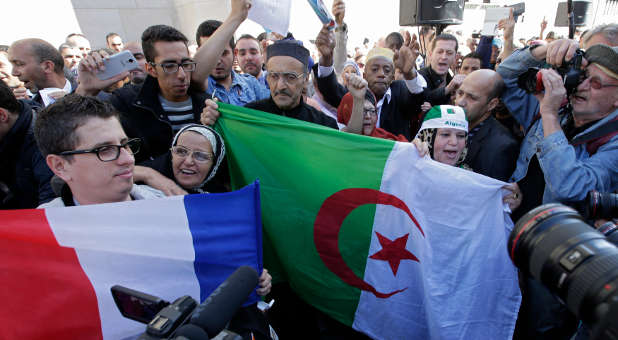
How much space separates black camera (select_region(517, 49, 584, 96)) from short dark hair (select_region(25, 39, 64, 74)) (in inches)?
158

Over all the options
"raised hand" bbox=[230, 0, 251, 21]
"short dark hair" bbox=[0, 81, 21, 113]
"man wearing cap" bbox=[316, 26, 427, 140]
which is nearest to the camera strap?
"man wearing cap" bbox=[316, 26, 427, 140]

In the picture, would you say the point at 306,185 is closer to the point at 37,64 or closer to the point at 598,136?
the point at 598,136

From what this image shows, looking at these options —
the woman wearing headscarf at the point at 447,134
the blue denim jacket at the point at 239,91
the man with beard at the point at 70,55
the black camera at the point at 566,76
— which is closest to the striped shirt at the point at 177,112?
the blue denim jacket at the point at 239,91

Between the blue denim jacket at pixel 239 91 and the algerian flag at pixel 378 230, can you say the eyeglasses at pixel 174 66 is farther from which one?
the blue denim jacket at pixel 239 91

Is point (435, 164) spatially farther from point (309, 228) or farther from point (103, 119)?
point (103, 119)

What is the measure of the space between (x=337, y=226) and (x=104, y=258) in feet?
4.23

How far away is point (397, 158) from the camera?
6.84 ft

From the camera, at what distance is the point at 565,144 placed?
195 centimetres

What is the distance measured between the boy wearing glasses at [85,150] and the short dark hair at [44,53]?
2177mm

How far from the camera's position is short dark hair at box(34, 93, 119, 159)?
1511 millimetres

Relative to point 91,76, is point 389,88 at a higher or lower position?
lower

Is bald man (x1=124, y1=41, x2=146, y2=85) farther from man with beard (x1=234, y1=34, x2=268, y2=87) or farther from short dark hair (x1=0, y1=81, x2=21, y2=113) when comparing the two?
short dark hair (x1=0, y1=81, x2=21, y2=113)

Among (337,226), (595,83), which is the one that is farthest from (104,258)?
(595,83)

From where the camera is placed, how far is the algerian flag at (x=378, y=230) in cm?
195
